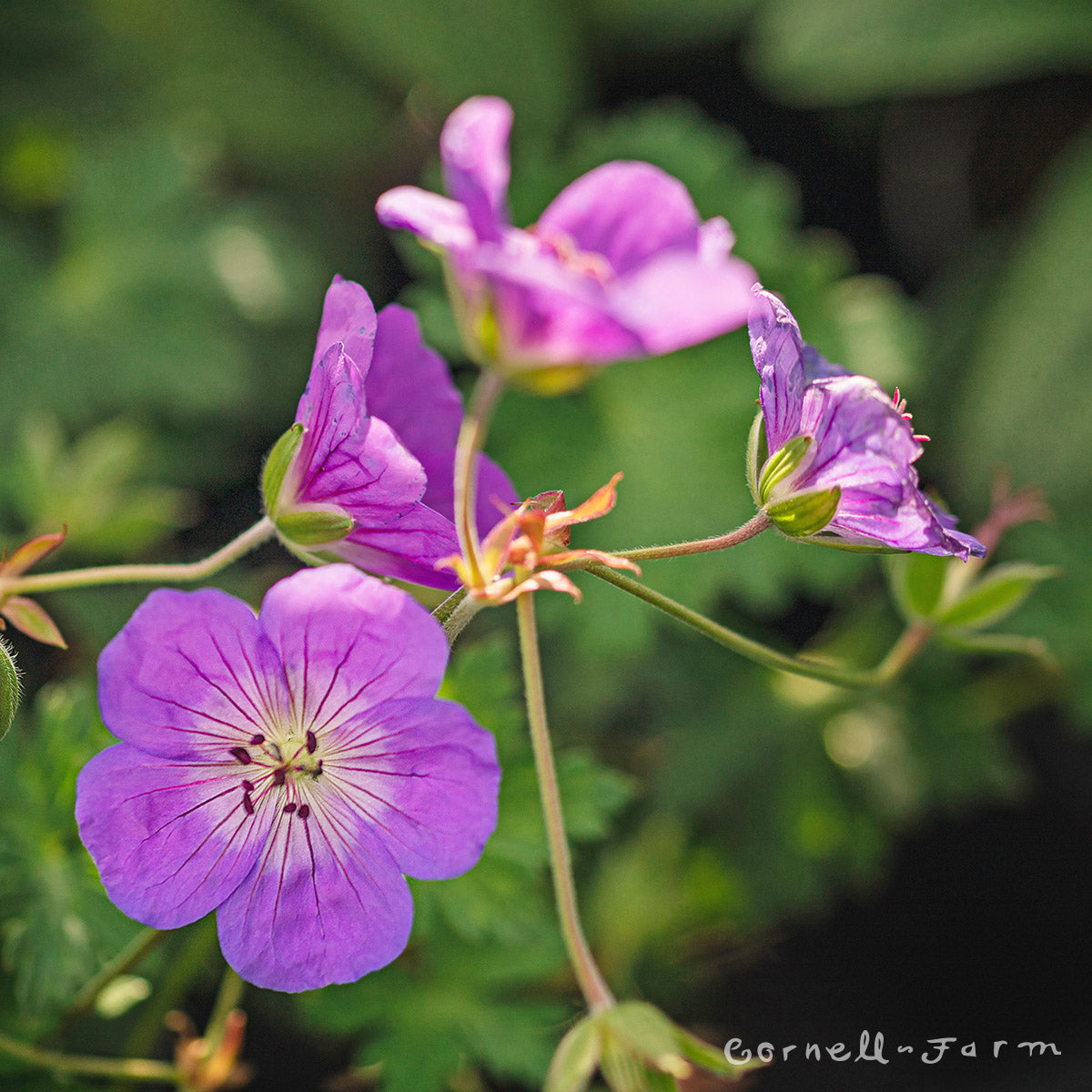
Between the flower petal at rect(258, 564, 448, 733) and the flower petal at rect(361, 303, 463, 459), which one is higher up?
the flower petal at rect(361, 303, 463, 459)

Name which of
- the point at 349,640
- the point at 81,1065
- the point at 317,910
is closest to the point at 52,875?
the point at 81,1065

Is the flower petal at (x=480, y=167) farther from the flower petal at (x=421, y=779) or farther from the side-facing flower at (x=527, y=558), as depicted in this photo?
the flower petal at (x=421, y=779)

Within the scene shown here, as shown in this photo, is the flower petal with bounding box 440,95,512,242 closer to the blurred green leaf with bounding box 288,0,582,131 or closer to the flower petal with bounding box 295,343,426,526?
the flower petal with bounding box 295,343,426,526

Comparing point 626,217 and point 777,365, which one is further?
point 777,365

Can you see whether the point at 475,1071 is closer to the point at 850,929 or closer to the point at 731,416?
the point at 850,929

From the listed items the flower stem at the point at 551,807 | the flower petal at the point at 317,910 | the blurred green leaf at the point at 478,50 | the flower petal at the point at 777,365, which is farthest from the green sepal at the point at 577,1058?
the blurred green leaf at the point at 478,50

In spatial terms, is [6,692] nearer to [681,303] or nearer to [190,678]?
[190,678]

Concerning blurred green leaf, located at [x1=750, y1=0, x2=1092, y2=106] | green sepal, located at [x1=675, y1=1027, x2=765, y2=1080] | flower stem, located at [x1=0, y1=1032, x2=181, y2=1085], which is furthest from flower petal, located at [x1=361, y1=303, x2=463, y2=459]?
blurred green leaf, located at [x1=750, y1=0, x2=1092, y2=106]
